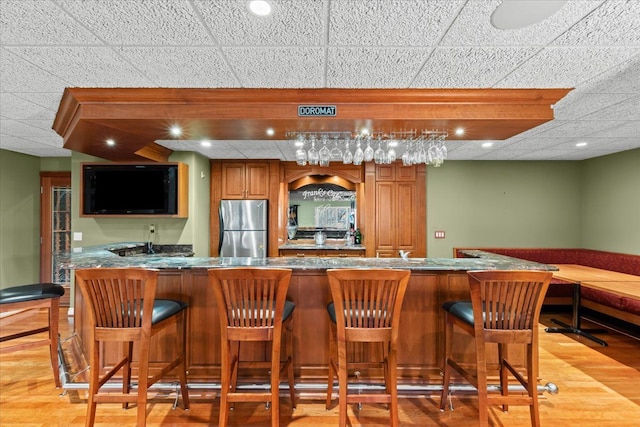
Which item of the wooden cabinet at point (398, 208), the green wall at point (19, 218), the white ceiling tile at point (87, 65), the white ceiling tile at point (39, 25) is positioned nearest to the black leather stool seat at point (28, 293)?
the white ceiling tile at point (87, 65)

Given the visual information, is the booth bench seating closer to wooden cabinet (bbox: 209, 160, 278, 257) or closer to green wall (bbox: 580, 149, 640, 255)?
green wall (bbox: 580, 149, 640, 255)

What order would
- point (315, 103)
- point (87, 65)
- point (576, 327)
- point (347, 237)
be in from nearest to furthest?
point (87, 65), point (315, 103), point (576, 327), point (347, 237)

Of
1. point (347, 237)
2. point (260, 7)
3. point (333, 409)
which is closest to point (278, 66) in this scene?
point (260, 7)

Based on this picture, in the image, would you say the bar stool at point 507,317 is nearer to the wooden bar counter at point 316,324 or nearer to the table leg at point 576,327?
the wooden bar counter at point 316,324

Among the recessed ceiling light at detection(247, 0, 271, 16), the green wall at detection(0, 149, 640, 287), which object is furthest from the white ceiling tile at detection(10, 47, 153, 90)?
the green wall at detection(0, 149, 640, 287)

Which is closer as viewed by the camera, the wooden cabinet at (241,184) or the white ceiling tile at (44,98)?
the white ceiling tile at (44,98)

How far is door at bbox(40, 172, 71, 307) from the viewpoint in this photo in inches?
190

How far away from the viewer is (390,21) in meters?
1.54

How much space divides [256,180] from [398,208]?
2344 millimetres

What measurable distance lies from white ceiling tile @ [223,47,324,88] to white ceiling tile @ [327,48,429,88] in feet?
0.31

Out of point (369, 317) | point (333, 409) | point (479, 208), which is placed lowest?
point (333, 409)

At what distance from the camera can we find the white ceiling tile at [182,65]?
1.81m

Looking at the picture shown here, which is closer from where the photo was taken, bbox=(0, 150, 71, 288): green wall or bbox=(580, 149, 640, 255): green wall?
bbox=(580, 149, 640, 255): green wall

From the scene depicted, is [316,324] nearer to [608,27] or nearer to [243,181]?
[608,27]
